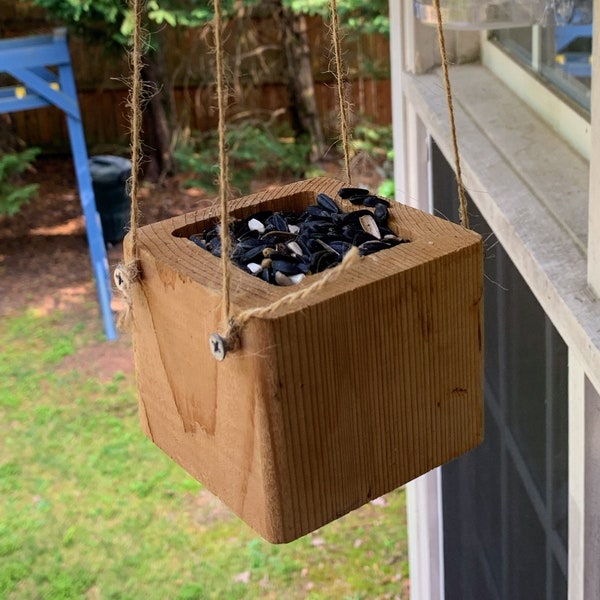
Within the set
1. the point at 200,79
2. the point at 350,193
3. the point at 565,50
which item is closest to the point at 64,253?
the point at 200,79

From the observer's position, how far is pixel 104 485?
4055 mm

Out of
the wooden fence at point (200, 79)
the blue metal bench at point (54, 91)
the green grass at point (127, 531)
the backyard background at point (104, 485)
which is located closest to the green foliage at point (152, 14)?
the blue metal bench at point (54, 91)

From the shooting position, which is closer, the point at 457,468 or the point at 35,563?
the point at 457,468

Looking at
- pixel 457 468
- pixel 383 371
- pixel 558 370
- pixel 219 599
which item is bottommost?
pixel 219 599

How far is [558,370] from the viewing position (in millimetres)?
1198

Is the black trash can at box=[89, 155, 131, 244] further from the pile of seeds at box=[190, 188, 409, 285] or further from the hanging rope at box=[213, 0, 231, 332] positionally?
the hanging rope at box=[213, 0, 231, 332]

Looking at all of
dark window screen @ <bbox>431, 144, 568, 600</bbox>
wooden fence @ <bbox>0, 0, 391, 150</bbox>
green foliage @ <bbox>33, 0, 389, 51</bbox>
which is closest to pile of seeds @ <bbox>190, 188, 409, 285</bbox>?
dark window screen @ <bbox>431, 144, 568, 600</bbox>

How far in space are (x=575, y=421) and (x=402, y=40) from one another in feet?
4.19

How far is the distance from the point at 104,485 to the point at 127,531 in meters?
0.35

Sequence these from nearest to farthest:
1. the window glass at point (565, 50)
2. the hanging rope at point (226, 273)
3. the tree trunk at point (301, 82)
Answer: the hanging rope at point (226, 273)
the window glass at point (565, 50)
the tree trunk at point (301, 82)

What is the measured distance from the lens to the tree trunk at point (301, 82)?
668cm

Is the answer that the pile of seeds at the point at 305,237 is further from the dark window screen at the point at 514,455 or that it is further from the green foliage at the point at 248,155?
the green foliage at the point at 248,155

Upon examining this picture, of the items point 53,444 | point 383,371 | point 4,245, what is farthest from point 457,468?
point 4,245

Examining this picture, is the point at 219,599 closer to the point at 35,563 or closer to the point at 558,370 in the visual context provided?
the point at 35,563
